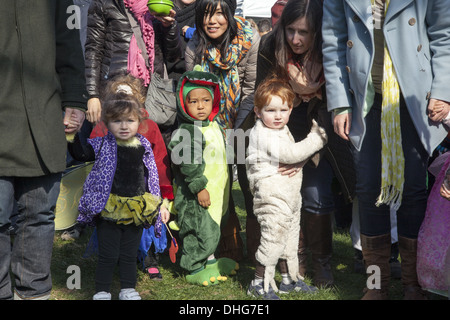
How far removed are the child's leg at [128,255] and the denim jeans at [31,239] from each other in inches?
31.4

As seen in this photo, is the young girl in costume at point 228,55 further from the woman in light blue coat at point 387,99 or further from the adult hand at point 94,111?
the woman in light blue coat at point 387,99

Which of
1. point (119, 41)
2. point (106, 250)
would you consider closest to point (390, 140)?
point (106, 250)

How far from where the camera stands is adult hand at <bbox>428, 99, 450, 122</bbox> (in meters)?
3.08

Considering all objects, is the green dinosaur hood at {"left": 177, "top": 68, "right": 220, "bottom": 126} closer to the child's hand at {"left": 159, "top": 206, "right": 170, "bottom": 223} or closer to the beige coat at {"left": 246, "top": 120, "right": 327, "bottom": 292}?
the beige coat at {"left": 246, "top": 120, "right": 327, "bottom": 292}

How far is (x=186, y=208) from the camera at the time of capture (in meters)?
4.14

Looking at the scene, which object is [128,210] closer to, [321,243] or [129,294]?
[129,294]

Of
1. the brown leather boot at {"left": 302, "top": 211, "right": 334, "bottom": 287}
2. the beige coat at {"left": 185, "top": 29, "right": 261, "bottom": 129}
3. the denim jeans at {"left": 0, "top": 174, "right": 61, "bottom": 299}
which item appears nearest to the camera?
the denim jeans at {"left": 0, "top": 174, "right": 61, "bottom": 299}

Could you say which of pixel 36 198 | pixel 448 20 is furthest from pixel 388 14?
pixel 36 198

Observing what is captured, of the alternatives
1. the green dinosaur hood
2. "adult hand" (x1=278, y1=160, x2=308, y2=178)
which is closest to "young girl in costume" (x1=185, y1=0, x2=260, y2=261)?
the green dinosaur hood

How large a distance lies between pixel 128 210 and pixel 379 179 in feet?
5.11

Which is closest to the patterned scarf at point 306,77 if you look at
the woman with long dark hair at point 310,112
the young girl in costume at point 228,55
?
the woman with long dark hair at point 310,112

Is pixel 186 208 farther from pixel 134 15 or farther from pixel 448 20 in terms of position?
pixel 448 20

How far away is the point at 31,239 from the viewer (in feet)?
9.57

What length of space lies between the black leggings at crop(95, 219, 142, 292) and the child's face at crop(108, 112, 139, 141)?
0.56 m
